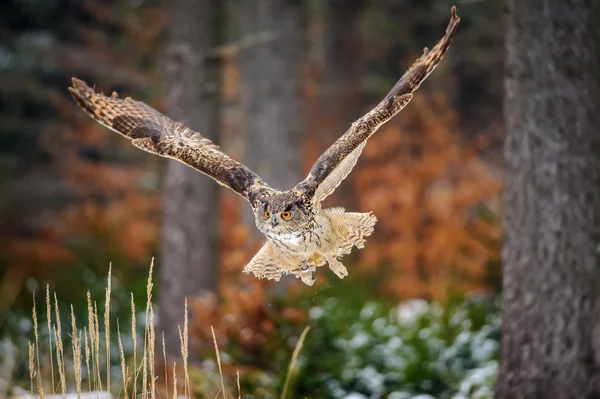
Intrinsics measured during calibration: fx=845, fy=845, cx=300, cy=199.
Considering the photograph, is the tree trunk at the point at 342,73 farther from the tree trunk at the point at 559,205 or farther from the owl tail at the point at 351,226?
the owl tail at the point at 351,226

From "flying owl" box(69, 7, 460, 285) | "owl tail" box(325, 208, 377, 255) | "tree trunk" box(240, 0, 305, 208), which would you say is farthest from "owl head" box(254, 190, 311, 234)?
→ "tree trunk" box(240, 0, 305, 208)

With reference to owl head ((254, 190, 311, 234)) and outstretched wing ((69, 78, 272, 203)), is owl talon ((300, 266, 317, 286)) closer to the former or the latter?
owl head ((254, 190, 311, 234))

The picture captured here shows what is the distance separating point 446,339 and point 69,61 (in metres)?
6.72

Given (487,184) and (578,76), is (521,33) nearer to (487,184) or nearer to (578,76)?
(578,76)

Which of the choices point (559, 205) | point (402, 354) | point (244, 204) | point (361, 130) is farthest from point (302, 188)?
point (244, 204)

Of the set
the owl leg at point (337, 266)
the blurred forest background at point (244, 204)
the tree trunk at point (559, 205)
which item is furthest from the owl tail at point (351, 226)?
the blurred forest background at point (244, 204)

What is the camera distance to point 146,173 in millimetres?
14305

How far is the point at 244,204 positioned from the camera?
11.5 meters

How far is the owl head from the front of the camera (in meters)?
3.87

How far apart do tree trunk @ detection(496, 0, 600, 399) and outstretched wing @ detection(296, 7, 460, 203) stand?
Result: 4.40 feet

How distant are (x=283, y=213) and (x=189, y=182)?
4261 mm

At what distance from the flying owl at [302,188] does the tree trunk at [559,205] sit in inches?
52.3

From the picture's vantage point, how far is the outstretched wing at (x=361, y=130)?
3.96 metres

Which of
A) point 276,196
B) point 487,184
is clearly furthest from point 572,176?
point 487,184
